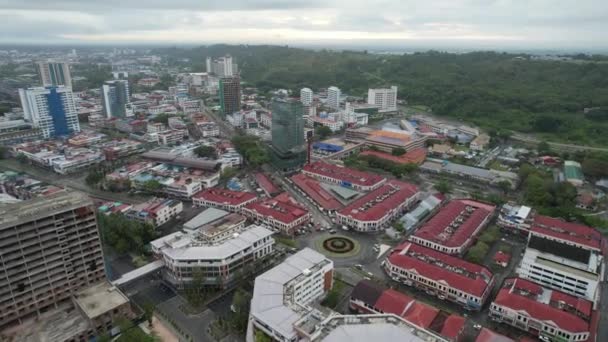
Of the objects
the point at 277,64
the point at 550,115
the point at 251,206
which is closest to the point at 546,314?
the point at 251,206

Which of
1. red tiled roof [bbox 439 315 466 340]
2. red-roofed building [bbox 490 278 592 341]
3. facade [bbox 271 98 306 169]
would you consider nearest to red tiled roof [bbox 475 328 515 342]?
red tiled roof [bbox 439 315 466 340]

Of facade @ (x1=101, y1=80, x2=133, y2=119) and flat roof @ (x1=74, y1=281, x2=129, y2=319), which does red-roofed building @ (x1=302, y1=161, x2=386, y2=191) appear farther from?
facade @ (x1=101, y1=80, x2=133, y2=119)

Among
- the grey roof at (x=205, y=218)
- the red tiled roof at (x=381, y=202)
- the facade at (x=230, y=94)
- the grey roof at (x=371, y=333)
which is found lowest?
the red tiled roof at (x=381, y=202)

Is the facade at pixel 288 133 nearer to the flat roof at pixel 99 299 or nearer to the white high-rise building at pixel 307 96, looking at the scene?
the flat roof at pixel 99 299

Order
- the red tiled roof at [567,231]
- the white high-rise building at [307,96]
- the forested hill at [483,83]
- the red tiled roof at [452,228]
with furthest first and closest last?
1. the white high-rise building at [307,96]
2. the forested hill at [483,83]
3. the red tiled roof at [452,228]
4. the red tiled roof at [567,231]

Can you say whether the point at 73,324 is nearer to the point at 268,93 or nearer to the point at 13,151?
the point at 13,151

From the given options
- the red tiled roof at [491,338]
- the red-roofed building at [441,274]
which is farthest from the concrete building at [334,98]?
the red tiled roof at [491,338]

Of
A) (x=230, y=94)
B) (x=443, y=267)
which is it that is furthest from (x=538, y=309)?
(x=230, y=94)
